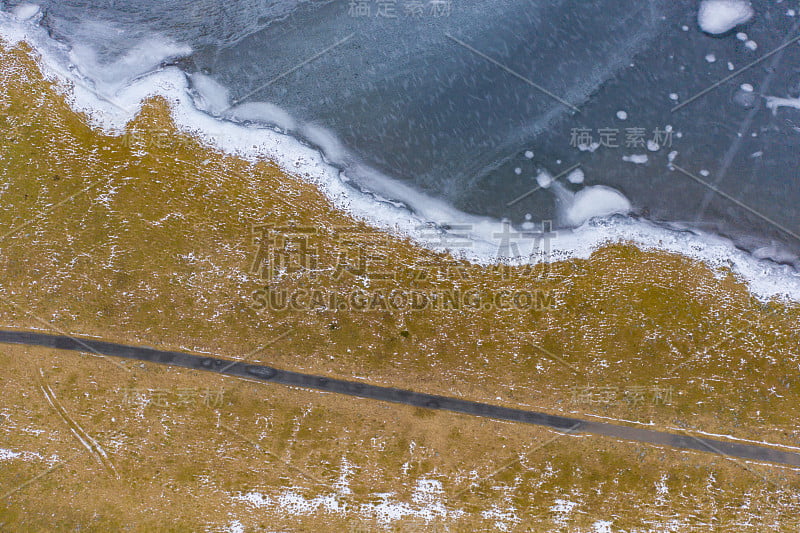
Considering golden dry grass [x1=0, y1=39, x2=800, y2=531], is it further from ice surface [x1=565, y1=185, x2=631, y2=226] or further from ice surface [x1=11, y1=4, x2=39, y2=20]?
ice surface [x1=11, y1=4, x2=39, y2=20]

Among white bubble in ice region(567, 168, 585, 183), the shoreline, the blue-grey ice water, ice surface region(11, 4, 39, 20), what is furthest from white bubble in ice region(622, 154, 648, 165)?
ice surface region(11, 4, 39, 20)

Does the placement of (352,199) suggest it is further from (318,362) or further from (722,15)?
(722,15)

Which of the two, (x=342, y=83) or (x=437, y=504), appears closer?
(x=437, y=504)

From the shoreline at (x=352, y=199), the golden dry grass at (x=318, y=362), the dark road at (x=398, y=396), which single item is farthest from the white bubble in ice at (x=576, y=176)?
the dark road at (x=398, y=396)

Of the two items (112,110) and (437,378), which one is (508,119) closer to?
(437,378)

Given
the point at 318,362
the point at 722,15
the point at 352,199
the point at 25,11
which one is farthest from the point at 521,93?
the point at 25,11

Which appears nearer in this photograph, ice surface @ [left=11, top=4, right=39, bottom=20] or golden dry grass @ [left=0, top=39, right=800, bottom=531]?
golden dry grass @ [left=0, top=39, right=800, bottom=531]

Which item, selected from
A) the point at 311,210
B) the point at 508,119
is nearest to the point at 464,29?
the point at 508,119
